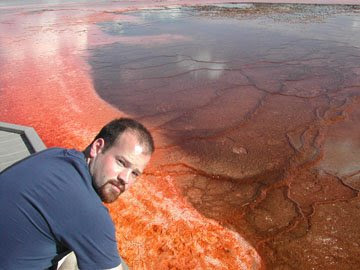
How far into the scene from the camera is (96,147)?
1.48 meters

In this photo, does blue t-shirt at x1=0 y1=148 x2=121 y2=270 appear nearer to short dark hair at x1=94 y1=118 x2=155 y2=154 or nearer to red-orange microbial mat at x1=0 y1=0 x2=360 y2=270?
short dark hair at x1=94 y1=118 x2=155 y2=154

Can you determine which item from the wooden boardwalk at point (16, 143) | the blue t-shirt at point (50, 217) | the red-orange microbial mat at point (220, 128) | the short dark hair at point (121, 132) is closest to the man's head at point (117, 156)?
the short dark hair at point (121, 132)

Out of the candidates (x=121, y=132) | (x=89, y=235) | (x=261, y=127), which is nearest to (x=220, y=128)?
(x=261, y=127)

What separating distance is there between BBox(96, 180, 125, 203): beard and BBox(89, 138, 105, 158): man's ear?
0.49 ft

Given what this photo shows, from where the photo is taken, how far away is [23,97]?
5605 mm

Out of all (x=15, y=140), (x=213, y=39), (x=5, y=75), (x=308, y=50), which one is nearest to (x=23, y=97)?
(x=5, y=75)

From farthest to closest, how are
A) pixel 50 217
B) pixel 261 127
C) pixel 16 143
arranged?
1. pixel 261 127
2. pixel 16 143
3. pixel 50 217

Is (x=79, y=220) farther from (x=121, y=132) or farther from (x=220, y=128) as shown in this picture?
(x=220, y=128)

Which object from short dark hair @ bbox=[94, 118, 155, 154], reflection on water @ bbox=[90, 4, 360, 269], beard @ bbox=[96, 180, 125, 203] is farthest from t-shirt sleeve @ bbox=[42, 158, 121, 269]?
reflection on water @ bbox=[90, 4, 360, 269]

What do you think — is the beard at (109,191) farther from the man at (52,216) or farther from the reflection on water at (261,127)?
the reflection on water at (261,127)

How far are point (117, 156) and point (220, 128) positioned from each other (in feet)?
10.1

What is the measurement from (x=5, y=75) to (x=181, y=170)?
519 centimetres

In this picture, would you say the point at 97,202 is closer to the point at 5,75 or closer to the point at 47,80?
the point at 47,80

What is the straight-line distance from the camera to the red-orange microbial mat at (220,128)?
2.68m
